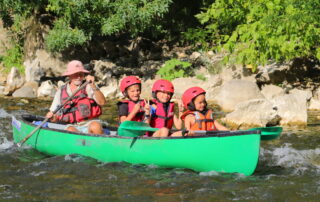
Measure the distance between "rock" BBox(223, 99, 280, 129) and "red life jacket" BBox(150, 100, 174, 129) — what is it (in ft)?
10.4

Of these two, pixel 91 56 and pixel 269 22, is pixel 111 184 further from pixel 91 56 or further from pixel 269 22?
pixel 91 56

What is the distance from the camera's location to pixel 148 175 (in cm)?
592

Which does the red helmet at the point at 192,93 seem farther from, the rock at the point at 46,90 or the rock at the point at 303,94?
the rock at the point at 46,90

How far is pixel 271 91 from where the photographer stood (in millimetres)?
12781

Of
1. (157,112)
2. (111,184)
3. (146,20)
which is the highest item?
(146,20)

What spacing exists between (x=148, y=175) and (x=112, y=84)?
9.89 meters

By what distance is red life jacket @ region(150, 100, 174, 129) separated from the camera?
673 cm

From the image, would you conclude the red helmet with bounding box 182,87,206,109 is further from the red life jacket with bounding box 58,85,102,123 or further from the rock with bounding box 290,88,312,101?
the rock with bounding box 290,88,312,101

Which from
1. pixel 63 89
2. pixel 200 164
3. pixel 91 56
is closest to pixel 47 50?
pixel 91 56

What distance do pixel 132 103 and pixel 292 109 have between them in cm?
428

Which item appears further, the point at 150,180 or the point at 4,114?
the point at 4,114

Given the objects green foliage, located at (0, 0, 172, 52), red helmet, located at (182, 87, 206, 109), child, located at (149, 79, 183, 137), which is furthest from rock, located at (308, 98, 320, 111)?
red helmet, located at (182, 87, 206, 109)

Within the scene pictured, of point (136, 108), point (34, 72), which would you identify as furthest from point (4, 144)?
point (34, 72)

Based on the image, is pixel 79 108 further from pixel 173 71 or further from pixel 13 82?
pixel 13 82
